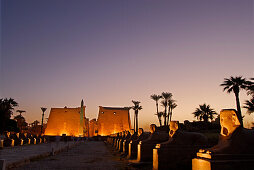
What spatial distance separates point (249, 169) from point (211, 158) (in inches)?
33.7

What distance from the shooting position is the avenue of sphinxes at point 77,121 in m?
55.2

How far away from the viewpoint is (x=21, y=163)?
809 centimetres

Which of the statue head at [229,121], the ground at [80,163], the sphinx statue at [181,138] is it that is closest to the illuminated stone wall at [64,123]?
the ground at [80,163]

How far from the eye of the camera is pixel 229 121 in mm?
4332

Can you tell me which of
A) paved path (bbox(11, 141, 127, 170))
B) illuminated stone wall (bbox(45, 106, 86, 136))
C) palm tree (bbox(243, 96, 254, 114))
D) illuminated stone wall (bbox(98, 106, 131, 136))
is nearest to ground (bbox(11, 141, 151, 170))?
paved path (bbox(11, 141, 127, 170))

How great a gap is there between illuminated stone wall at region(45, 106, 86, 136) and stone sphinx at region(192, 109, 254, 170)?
55394 millimetres

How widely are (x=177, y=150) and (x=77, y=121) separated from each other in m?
53.4

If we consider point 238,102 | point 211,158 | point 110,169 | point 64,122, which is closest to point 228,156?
point 211,158

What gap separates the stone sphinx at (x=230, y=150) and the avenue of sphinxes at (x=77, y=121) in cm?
5181

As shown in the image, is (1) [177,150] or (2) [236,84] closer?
(1) [177,150]

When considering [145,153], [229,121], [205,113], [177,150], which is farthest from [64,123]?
[229,121]

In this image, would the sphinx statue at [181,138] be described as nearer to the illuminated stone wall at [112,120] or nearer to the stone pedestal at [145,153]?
the stone pedestal at [145,153]

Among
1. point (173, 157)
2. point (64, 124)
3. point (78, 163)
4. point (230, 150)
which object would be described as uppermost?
point (230, 150)

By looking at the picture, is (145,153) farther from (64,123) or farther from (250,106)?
(64,123)
